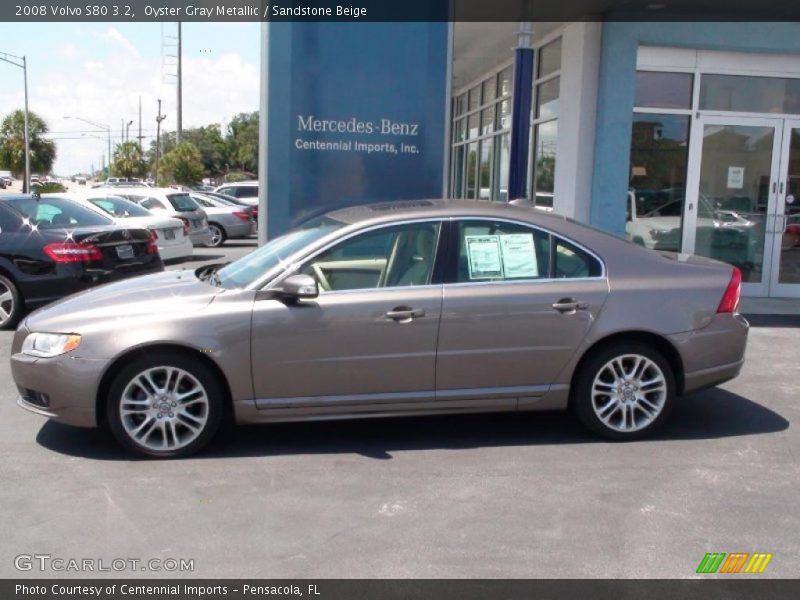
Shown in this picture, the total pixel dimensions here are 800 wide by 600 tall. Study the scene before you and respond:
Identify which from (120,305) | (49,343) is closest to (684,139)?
(120,305)

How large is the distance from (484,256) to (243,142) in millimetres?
90229

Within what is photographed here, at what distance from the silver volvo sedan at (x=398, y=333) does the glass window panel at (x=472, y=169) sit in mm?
13587

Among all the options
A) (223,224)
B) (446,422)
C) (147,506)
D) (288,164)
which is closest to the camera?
(147,506)

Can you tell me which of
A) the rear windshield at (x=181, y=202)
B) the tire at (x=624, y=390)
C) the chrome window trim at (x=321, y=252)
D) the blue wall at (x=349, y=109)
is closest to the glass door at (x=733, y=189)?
the blue wall at (x=349, y=109)

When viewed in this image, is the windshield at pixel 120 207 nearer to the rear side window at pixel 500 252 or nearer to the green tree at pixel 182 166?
the rear side window at pixel 500 252

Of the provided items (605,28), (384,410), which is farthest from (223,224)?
(384,410)

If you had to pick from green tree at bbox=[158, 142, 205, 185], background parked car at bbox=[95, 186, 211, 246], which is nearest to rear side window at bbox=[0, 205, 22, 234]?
background parked car at bbox=[95, 186, 211, 246]

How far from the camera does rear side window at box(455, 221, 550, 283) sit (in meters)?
5.36

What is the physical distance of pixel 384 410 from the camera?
5.25 metres

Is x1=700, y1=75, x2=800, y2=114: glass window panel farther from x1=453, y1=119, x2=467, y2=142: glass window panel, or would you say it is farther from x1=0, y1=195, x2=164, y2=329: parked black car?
x1=453, y1=119, x2=467, y2=142: glass window panel

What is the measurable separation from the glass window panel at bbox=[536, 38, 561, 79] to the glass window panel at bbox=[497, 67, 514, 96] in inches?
94.6

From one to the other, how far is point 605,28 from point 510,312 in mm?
6500

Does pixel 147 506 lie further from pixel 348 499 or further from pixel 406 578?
pixel 406 578

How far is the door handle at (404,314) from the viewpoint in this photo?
5125 mm
